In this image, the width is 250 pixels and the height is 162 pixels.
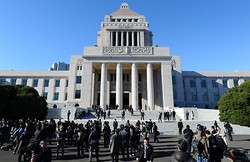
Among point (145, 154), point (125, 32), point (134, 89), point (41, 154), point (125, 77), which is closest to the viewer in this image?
point (41, 154)

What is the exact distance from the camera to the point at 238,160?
3660mm

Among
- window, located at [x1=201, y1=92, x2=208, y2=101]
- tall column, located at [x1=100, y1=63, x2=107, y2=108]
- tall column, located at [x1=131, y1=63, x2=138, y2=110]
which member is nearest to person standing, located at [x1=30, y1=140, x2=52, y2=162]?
tall column, located at [x1=131, y1=63, x2=138, y2=110]

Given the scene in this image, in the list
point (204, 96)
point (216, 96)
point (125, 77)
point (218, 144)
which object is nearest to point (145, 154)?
point (218, 144)

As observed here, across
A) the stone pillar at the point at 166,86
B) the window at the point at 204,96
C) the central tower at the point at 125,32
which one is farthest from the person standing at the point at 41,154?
the window at the point at 204,96

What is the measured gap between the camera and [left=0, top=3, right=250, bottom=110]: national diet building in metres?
43.6

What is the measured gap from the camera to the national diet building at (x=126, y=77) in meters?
43.6

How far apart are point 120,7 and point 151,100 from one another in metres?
40.8

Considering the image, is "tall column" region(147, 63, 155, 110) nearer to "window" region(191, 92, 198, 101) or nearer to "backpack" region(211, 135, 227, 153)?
"window" region(191, 92, 198, 101)

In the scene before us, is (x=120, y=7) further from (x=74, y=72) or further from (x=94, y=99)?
(x=94, y=99)

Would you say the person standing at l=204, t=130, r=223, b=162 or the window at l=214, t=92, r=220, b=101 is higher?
the window at l=214, t=92, r=220, b=101

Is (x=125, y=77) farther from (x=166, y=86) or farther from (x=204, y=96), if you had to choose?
(x=204, y=96)

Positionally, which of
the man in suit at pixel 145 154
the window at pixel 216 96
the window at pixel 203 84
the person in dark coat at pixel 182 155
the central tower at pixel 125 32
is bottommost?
the man in suit at pixel 145 154

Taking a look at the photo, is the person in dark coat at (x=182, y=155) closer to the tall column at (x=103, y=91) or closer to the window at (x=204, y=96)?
the tall column at (x=103, y=91)

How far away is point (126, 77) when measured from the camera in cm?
5062
